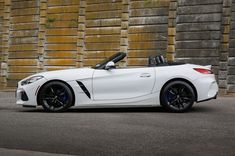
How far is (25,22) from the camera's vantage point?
23812 mm

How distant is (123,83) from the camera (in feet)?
29.8

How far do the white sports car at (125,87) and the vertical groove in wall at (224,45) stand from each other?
831 centimetres

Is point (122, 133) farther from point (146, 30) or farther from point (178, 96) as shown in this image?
point (146, 30)

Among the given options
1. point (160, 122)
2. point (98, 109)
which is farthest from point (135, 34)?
point (160, 122)

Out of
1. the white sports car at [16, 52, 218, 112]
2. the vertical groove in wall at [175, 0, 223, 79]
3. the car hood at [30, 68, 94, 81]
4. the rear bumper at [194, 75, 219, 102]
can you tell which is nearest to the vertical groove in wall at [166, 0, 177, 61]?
the vertical groove in wall at [175, 0, 223, 79]

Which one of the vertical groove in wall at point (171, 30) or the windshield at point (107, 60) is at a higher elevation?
the vertical groove in wall at point (171, 30)

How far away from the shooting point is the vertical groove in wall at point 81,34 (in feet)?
70.4

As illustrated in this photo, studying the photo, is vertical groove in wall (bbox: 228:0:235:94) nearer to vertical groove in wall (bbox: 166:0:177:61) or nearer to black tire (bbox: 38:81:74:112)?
vertical groove in wall (bbox: 166:0:177:61)

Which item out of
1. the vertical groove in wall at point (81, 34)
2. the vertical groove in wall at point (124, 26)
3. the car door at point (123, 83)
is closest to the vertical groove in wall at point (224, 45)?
the vertical groove in wall at point (124, 26)

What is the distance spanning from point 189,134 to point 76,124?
1945 millimetres

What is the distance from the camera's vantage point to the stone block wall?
58.1 feet

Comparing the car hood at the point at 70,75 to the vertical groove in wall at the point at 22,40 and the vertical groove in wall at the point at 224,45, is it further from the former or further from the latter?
the vertical groove in wall at the point at 22,40

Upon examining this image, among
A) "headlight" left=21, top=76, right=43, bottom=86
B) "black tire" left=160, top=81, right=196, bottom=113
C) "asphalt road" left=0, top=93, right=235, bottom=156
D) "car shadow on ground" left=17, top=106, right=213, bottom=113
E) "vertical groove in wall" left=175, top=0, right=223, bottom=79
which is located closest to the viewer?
"asphalt road" left=0, top=93, right=235, bottom=156

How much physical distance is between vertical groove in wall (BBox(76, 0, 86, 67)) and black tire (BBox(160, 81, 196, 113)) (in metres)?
12.8
